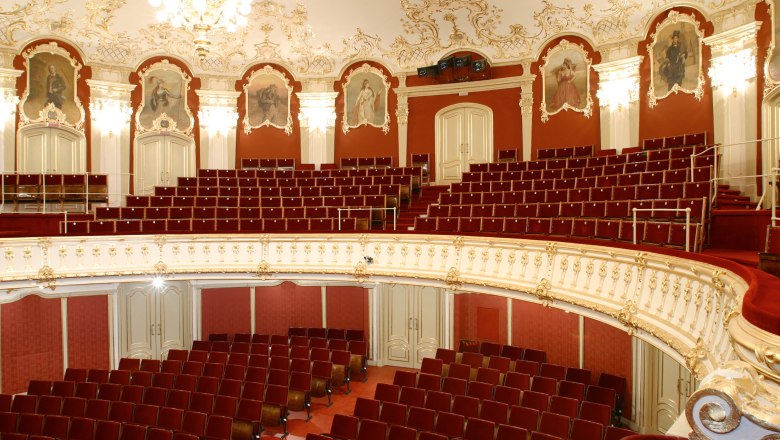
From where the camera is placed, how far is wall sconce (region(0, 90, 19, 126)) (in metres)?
11.1

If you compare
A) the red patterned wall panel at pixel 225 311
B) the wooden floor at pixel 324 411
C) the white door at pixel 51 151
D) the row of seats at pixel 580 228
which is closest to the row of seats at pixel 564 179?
the row of seats at pixel 580 228

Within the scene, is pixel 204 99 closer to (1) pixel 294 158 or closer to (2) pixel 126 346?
(1) pixel 294 158

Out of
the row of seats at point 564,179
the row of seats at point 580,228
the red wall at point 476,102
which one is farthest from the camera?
the red wall at point 476,102

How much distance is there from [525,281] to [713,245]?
1.95 metres

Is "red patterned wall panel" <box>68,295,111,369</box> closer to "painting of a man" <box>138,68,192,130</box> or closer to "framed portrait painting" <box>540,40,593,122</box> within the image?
"painting of a man" <box>138,68,192,130</box>

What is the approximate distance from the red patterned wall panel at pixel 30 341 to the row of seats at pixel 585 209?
258 inches

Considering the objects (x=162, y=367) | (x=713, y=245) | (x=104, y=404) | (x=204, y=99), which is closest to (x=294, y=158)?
(x=204, y=99)

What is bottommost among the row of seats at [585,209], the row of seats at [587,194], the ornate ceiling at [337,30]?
the row of seats at [585,209]

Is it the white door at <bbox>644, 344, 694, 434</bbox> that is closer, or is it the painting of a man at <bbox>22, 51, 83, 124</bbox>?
the white door at <bbox>644, 344, 694, 434</bbox>

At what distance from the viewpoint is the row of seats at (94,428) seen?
5934 millimetres

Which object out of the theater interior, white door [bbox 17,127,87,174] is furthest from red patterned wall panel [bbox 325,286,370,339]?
white door [bbox 17,127,87,174]

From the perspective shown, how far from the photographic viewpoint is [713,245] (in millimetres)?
5734

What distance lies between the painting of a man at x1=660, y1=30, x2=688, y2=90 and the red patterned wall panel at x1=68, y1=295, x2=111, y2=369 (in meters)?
10.5

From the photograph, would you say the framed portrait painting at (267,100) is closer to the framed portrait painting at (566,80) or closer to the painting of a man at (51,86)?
the painting of a man at (51,86)
